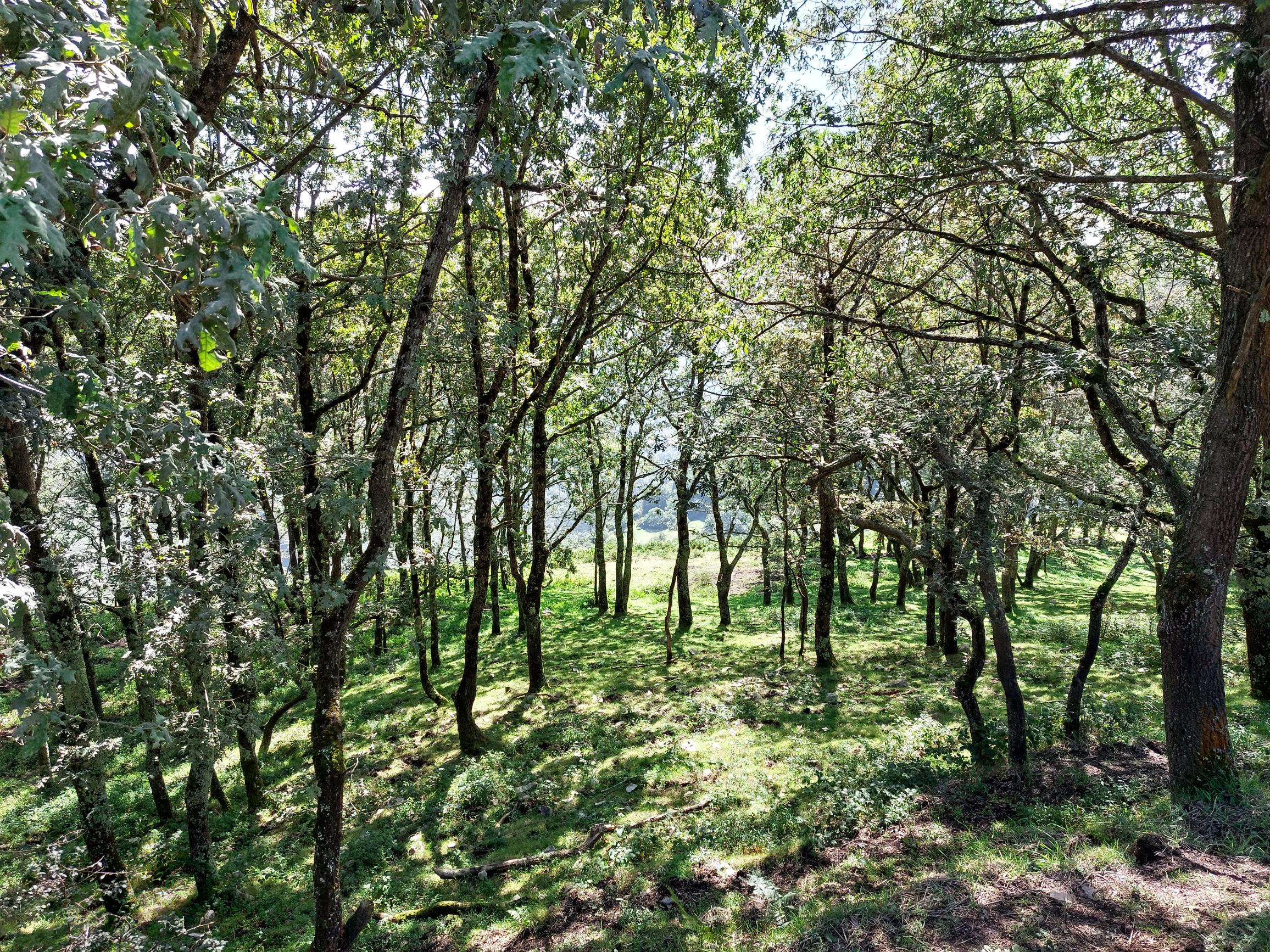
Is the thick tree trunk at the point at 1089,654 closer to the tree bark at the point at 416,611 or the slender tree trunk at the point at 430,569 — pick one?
the slender tree trunk at the point at 430,569

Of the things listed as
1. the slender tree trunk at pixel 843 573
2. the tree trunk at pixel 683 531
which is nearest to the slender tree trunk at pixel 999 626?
the tree trunk at pixel 683 531

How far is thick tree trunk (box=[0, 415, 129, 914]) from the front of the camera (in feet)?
21.3

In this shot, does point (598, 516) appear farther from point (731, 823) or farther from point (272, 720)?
point (731, 823)

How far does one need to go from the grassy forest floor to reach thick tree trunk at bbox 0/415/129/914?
55 cm

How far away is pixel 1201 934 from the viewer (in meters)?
4.41

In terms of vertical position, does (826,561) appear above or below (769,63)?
below

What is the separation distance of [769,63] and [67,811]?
18.9m

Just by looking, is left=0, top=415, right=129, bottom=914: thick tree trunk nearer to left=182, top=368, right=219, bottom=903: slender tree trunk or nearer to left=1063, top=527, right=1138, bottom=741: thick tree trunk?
left=182, top=368, right=219, bottom=903: slender tree trunk

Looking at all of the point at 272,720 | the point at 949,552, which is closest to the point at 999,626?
the point at 949,552

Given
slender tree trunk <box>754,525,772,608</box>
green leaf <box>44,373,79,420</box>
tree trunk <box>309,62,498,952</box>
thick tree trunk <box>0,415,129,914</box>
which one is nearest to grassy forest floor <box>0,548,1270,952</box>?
thick tree trunk <box>0,415,129,914</box>

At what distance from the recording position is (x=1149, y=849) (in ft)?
18.2

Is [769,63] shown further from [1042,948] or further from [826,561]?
[826,561]

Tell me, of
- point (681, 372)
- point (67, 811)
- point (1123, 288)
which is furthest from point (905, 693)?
point (67, 811)

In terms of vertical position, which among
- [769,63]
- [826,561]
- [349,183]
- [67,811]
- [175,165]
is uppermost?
[769,63]
